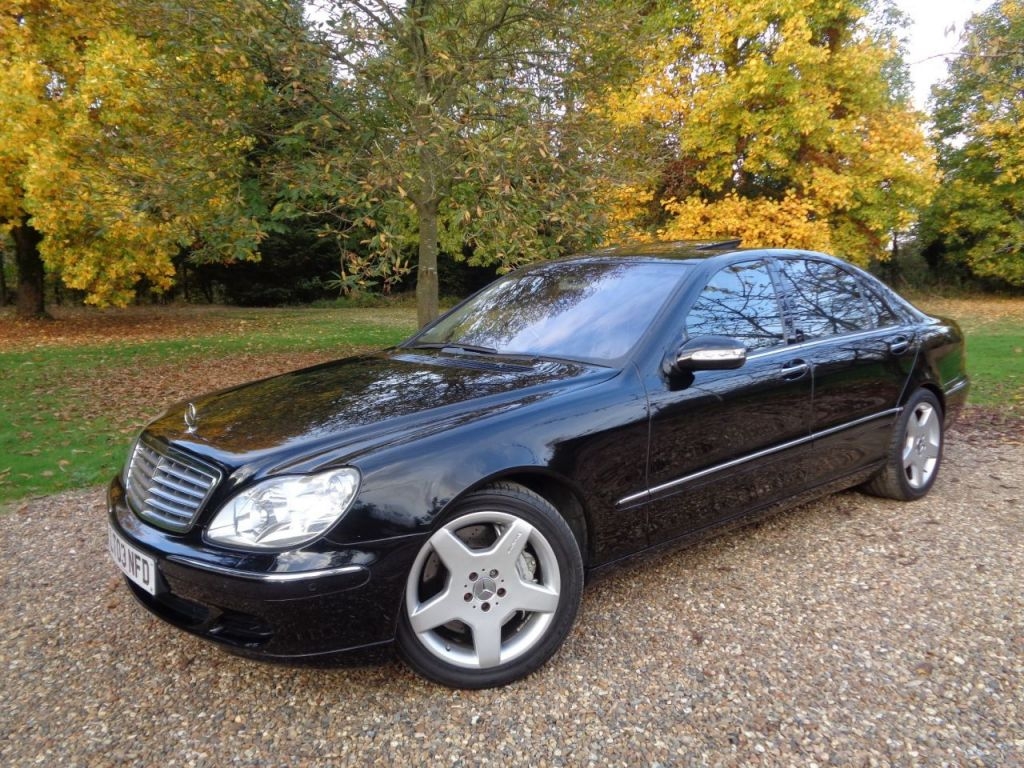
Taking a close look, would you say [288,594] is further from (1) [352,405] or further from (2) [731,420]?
(2) [731,420]

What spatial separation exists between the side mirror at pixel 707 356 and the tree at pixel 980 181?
23.4 m

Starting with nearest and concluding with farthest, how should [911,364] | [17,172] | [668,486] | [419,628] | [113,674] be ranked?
[419,628]
[113,674]
[668,486]
[911,364]
[17,172]

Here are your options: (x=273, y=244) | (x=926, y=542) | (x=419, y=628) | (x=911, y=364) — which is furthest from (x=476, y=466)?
(x=273, y=244)

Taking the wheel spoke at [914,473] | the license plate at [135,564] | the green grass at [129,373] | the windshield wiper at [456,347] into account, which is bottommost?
the green grass at [129,373]

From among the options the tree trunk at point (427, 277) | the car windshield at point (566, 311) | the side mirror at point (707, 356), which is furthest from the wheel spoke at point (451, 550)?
the tree trunk at point (427, 277)

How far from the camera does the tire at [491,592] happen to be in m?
2.35

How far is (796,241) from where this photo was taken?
48.4 ft

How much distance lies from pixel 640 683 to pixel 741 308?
1813 millimetres

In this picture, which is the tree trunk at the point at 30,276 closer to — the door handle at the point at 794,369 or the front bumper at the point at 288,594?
the front bumper at the point at 288,594

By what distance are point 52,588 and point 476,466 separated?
238cm

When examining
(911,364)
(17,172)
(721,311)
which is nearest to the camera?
(721,311)

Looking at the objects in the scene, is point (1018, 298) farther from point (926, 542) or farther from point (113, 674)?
point (113, 674)

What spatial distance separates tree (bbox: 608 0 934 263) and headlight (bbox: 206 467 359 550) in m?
12.5

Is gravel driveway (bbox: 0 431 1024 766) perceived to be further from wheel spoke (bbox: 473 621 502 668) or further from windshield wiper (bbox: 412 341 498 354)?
windshield wiper (bbox: 412 341 498 354)
